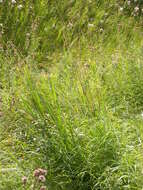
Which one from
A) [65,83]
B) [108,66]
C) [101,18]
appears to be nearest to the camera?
[65,83]

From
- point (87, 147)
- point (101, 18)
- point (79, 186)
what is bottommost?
point (79, 186)

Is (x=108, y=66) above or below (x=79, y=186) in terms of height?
above

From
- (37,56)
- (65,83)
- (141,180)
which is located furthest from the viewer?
(37,56)

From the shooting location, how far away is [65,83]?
12.8 feet

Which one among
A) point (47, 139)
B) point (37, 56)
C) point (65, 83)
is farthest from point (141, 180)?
point (37, 56)

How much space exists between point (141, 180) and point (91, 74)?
54.5 inches

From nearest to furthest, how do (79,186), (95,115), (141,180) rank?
(141,180), (79,186), (95,115)

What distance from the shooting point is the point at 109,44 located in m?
5.08

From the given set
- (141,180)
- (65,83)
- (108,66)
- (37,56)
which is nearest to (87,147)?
(141,180)

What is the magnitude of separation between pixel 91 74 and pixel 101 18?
1979 mm

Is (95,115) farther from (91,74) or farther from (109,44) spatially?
(109,44)

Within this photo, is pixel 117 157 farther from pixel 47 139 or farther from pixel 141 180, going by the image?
pixel 47 139

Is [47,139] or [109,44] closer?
[47,139]

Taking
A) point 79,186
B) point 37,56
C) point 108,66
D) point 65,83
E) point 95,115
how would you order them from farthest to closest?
point 37,56 < point 108,66 < point 65,83 < point 95,115 < point 79,186
